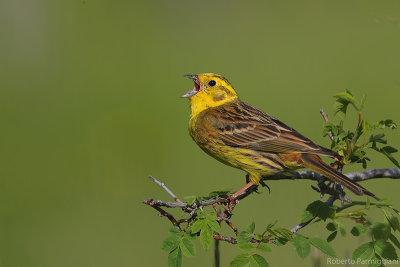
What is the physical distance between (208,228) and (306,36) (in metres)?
11.8

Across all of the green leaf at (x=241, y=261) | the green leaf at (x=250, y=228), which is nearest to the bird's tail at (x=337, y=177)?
the green leaf at (x=250, y=228)

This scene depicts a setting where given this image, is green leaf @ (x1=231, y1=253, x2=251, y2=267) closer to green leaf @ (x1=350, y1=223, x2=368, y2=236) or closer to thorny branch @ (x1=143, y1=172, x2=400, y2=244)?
thorny branch @ (x1=143, y1=172, x2=400, y2=244)

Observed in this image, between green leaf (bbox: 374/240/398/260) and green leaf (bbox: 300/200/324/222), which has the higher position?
green leaf (bbox: 300/200/324/222)

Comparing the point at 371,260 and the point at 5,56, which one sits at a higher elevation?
the point at 5,56

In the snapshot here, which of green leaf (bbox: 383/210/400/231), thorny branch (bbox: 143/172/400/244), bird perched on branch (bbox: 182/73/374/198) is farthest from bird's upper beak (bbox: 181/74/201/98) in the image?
green leaf (bbox: 383/210/400/231)

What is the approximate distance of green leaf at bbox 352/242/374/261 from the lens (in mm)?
2922

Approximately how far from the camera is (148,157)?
9234 mm

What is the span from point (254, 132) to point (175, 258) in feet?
6.79

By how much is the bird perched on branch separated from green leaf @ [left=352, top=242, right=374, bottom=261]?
40.0 inches

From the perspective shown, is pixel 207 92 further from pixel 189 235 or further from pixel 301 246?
pixel 301 246

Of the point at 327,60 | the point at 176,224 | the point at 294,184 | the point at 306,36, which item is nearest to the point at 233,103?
the point at 176,224

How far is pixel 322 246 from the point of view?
2.93 metres

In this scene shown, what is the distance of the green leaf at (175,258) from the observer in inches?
119

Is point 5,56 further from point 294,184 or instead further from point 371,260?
point 371,260
